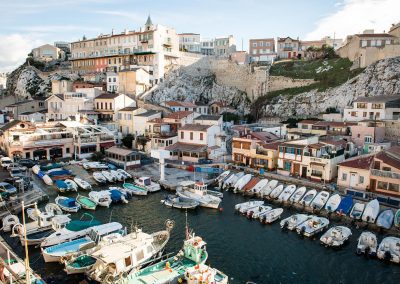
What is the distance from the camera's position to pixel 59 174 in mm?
36375

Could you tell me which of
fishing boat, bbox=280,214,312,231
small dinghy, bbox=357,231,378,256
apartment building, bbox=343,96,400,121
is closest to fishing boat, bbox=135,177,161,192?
fishing boat, bbox=280,214,312,231

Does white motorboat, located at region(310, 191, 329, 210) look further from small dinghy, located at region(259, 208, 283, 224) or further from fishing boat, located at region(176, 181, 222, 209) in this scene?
fishing boat, located at region(176, 181, 222, 209)

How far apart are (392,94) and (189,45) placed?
5891 cm

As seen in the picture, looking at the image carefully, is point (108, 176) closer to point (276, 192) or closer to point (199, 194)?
point (199, 194)

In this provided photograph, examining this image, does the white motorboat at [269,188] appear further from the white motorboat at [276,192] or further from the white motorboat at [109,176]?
the white motorboat at [109,176]

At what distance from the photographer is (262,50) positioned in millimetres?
85188

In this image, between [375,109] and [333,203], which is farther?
[375,109]

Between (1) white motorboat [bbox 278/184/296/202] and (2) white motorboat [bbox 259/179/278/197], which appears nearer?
(1) white motorboat [bbox 278/184/296/202]

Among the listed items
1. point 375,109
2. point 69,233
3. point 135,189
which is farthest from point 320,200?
point 375,109

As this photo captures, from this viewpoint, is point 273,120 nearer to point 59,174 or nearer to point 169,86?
point 169,86

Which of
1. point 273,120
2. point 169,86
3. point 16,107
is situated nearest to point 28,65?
point 16,107

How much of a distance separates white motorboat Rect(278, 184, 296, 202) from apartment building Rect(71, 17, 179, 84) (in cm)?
4286

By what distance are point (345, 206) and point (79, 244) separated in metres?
20.8

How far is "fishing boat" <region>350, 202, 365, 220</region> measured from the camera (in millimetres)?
25991
